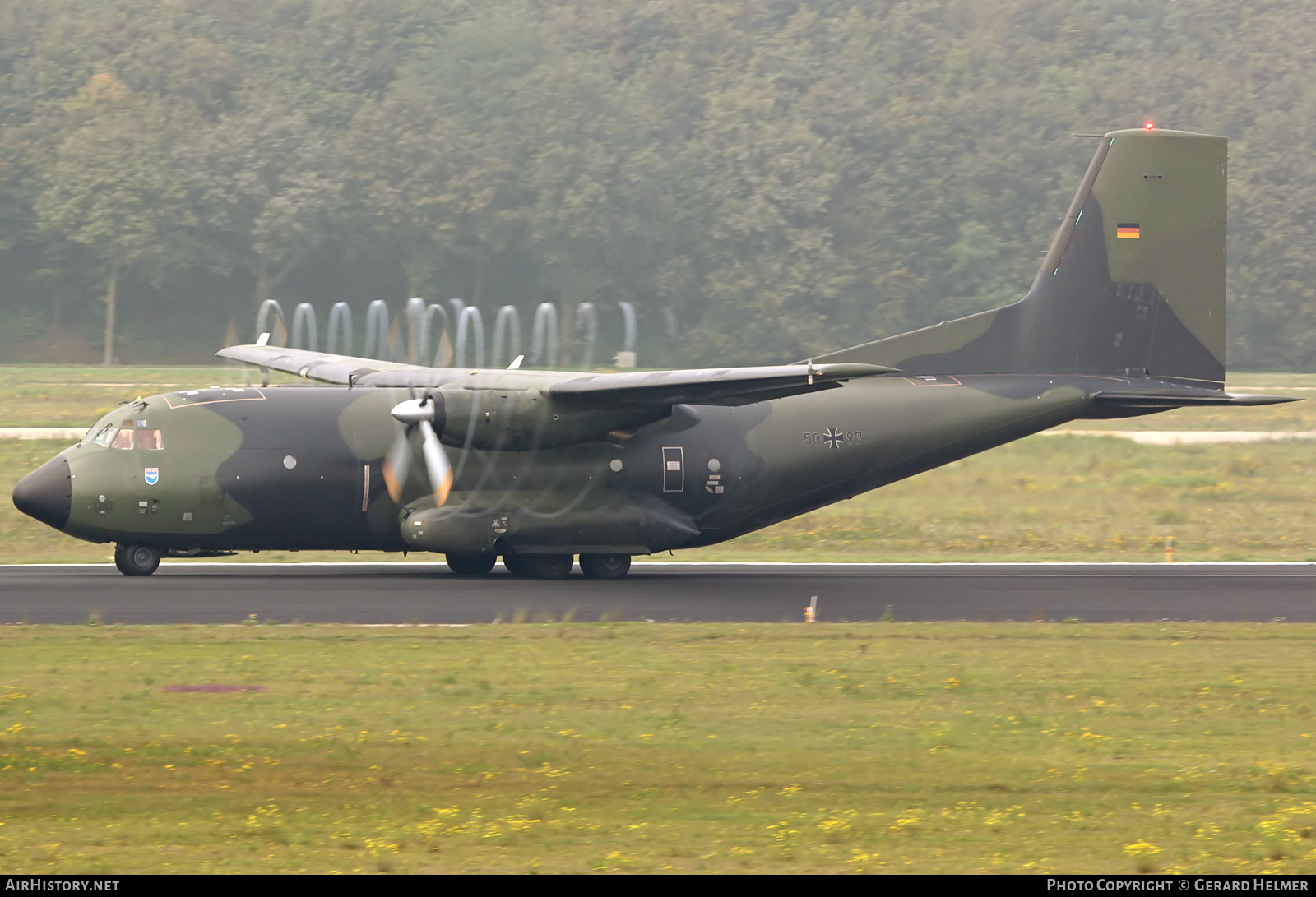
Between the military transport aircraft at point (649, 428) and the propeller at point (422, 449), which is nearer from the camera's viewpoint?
the propeller at point (422, 449)

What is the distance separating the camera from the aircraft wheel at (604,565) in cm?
2664

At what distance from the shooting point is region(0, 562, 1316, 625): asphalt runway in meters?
21.9

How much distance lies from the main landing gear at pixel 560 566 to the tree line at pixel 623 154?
32829mm

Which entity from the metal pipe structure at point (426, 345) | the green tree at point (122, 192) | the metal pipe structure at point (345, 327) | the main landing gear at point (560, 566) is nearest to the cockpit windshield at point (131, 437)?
the metal pipe structure at point (345, 327)

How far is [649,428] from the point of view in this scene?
2600 cm

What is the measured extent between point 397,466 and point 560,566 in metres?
3.34

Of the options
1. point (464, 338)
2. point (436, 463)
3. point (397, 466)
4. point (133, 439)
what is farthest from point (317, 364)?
point (464, 338)

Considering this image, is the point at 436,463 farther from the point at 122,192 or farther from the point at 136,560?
the point at 122,192

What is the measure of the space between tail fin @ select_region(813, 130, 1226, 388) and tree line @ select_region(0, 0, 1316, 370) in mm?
32533

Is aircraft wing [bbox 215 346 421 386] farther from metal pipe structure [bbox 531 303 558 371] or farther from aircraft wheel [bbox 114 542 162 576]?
aircraft wheel [bbox 114 542 162 576]

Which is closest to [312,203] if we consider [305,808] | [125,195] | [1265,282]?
[125,195]

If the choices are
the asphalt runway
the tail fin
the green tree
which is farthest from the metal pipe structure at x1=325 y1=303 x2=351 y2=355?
the green tree

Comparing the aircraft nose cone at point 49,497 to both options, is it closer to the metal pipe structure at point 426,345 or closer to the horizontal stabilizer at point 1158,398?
the metal pipe structure at point 426,345
